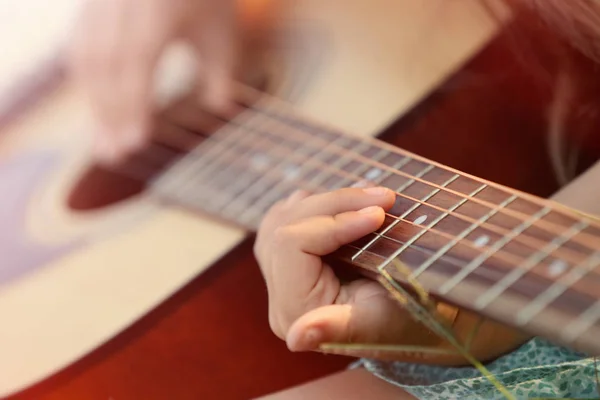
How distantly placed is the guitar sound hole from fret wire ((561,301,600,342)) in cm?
45

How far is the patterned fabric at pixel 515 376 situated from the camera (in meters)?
0.40

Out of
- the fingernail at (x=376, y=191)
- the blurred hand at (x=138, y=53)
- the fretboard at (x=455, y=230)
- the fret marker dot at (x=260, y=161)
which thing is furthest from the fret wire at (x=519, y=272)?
the blurred hand at (x=138, y=53)

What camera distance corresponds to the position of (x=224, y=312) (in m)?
0.54

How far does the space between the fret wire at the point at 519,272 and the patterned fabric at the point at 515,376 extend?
0.09m

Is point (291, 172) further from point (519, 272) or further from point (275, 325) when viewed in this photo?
point (519, 272)

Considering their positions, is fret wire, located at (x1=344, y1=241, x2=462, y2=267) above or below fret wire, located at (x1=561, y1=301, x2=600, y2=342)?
above

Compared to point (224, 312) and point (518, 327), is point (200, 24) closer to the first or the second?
point (224, 312)

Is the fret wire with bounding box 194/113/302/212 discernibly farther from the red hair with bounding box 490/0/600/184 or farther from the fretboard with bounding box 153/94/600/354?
the red hair with bounding box 490/0/600/184

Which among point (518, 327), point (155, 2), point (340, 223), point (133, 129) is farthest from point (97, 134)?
point (518, 327)

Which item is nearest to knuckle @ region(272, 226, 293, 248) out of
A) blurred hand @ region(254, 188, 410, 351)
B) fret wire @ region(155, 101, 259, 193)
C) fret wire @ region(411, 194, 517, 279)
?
blurred hand @ region(254, 188, 410, 351)

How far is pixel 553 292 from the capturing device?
0.32 metres

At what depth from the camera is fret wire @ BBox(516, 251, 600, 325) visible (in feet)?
1.03

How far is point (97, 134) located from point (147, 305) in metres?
0.25

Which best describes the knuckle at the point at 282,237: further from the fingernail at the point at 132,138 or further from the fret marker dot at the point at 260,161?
the fingernail at the point at 132,138
